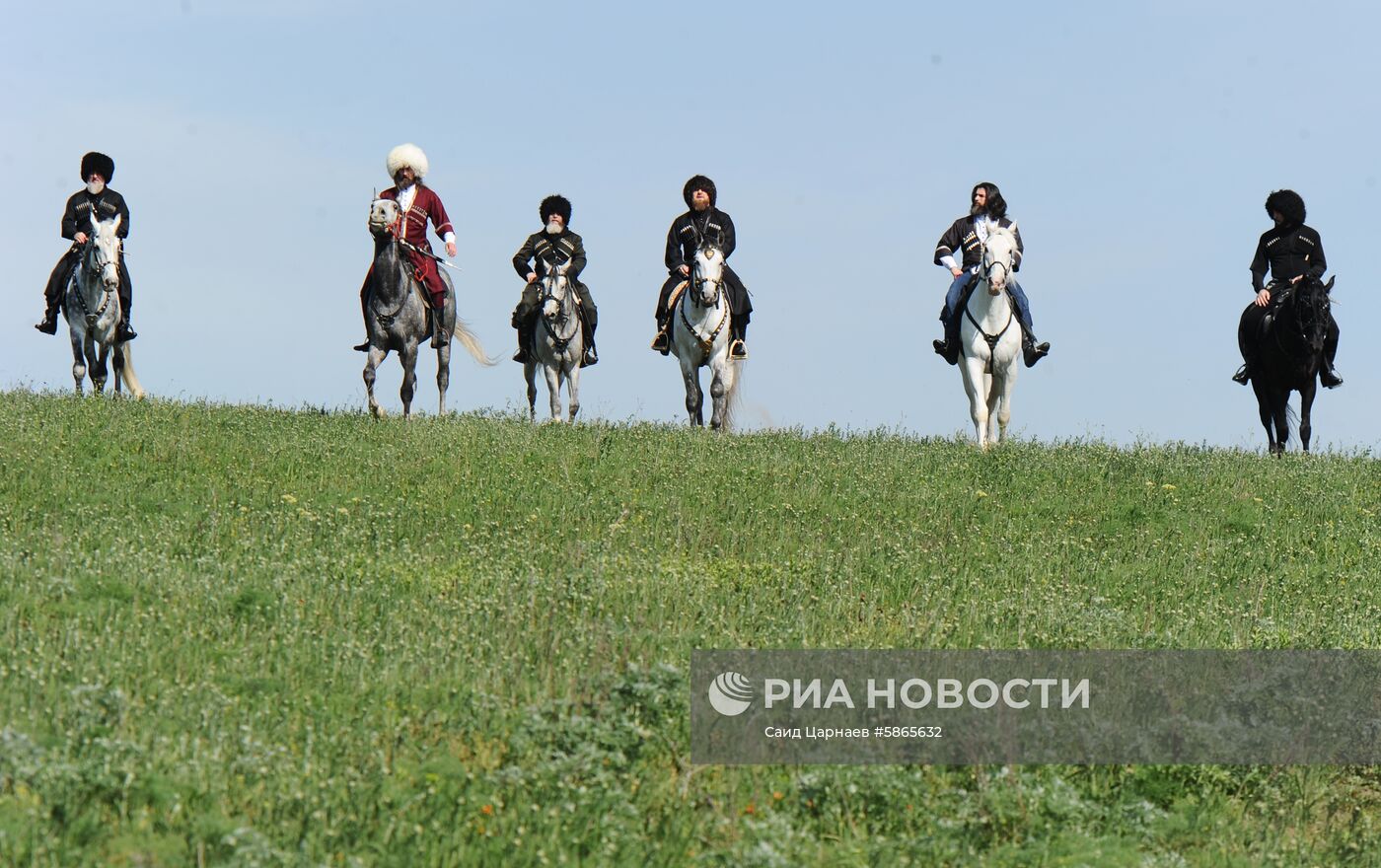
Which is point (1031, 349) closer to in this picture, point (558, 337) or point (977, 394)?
point (977, 394)

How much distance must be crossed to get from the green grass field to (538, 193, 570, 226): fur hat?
552 cm

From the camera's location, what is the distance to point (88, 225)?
23.2m

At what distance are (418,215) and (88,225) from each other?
515 centimetres

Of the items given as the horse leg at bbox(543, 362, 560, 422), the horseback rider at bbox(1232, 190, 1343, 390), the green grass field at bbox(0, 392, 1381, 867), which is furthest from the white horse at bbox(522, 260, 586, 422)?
the horseback rider at bbox(1232, 190, 1343, 390)

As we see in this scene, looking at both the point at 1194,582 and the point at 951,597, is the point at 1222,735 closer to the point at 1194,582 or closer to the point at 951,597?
the point at 951,597

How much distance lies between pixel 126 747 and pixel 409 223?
15.2 meters

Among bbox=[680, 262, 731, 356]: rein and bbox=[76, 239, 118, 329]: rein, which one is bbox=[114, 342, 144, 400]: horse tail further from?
bbox=[680, 262, 731, 356]: rein

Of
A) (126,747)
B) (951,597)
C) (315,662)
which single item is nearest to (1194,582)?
(951,597)

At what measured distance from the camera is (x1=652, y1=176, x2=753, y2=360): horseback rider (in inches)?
877

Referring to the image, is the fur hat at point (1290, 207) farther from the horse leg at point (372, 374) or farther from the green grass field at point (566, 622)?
the horse leg at point (372, 374)

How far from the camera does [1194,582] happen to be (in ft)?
42.1

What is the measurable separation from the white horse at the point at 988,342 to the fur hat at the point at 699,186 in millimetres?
4262

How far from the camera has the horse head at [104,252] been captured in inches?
890
